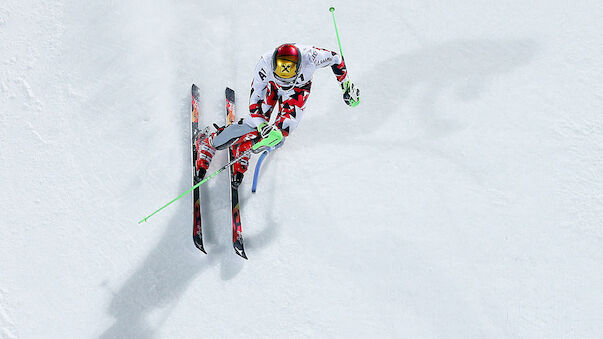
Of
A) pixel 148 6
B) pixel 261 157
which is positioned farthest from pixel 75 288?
pixel 148 6

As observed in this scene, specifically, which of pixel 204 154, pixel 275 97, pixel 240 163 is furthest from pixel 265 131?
pixel 204 154

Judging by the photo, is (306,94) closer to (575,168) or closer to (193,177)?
(193,177)

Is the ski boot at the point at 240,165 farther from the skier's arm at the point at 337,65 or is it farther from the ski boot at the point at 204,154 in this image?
the skier's arm at the point at 337,65

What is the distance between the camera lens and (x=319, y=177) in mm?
5340

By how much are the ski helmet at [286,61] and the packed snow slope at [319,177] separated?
1349 millimetres

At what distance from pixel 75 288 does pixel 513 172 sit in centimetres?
479

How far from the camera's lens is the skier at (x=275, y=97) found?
4496mm

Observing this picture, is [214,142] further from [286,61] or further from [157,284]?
[157,284]

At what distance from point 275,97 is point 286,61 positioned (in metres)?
0.69

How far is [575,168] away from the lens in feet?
17.6

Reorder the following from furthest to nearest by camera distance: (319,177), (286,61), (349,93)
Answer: (319,177), (349,93), (286,61)

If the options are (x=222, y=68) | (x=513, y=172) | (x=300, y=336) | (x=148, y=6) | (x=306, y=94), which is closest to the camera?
(x=300, y=336)

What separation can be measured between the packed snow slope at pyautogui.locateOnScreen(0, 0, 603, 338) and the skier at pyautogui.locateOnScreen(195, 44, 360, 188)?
525 millimetres

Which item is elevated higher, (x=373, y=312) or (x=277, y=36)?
(x=277, y=36)
